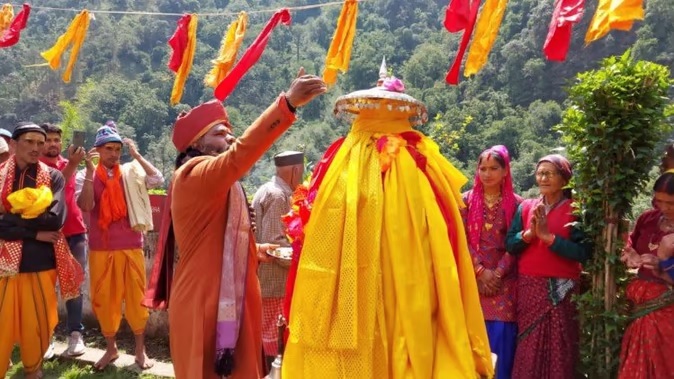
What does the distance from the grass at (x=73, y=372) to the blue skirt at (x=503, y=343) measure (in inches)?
111

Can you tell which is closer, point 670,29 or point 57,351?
point 57,351

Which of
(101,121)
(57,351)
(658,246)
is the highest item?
(101,121)

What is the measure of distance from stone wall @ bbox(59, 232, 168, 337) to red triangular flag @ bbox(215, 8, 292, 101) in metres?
1.83

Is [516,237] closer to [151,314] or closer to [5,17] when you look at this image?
[151,314]

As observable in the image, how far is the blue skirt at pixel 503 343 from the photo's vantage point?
4211 millimetres

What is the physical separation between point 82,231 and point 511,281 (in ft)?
12.8

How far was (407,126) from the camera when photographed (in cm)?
305

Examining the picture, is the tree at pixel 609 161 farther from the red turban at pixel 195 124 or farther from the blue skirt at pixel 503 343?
the red turban at pixel 195 124

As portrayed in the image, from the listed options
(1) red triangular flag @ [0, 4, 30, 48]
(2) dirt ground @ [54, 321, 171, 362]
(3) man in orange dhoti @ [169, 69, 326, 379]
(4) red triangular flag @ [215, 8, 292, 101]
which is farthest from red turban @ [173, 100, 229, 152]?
(1) red triangular flag @ [0, 4, 30, 48]

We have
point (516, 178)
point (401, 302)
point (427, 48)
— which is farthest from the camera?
point (427, 48)

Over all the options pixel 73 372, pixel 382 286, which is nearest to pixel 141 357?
pixel 73 372

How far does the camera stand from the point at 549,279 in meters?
4.07

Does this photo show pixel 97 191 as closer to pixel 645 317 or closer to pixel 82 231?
pixel 82 231

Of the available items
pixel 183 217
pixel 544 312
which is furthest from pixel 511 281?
pixel 183 217
